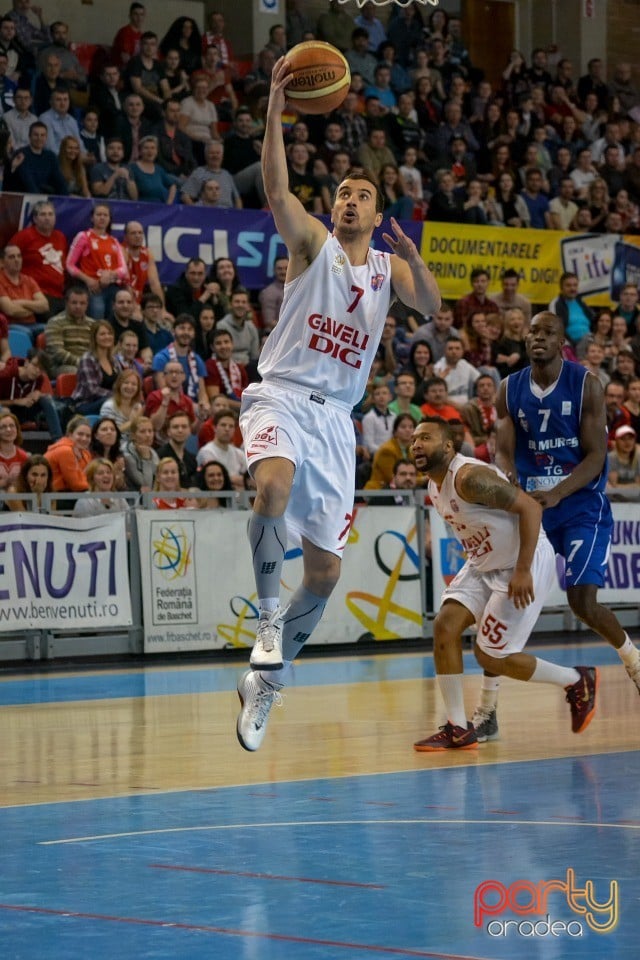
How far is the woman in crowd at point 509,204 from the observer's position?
68.3 feet

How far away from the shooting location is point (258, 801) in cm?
671

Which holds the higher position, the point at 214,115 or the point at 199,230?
the point at 214,115

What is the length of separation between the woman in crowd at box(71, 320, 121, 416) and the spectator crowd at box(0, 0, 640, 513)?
2 cm

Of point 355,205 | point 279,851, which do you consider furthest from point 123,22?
point 279,851

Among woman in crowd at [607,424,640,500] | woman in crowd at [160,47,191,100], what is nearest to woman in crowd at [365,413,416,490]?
woman in crowd at [607,424,640,500]

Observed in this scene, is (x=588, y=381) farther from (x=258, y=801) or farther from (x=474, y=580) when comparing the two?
(x=258, y=801)

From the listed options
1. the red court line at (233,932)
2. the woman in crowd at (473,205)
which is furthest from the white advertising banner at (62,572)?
the red court line at (233,932)

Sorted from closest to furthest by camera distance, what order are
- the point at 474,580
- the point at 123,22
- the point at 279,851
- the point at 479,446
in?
the point at 279,851
the point at 474,580
the point at 479,446
the point at 123,22

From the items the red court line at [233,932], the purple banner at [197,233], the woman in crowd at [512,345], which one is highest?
the purple banner at [197,233]

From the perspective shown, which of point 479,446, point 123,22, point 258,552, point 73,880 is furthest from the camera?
point 123,22

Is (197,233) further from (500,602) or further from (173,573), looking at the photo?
(500,602)

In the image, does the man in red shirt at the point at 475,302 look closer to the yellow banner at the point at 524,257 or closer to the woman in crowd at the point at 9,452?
the yellow banner at the point at 524,257

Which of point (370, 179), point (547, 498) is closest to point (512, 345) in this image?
point (547, 498)

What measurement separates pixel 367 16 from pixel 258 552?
1742cm
